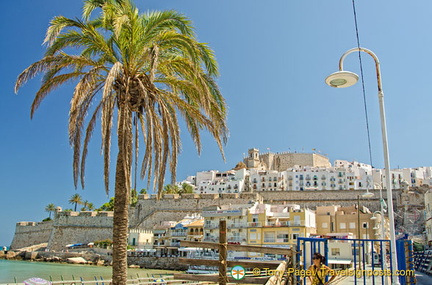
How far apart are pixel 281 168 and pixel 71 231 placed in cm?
6390

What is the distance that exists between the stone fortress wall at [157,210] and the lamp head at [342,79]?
204 feet

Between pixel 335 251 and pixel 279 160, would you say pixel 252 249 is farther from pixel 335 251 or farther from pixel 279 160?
pixel 279 160

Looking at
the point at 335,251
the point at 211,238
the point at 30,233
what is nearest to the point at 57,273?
the point at 211,238

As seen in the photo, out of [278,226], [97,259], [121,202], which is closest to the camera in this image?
[121,202]

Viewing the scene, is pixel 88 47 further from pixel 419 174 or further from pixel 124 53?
pixel 419 174

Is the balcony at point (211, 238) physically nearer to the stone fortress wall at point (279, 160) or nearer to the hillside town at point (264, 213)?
the hillside town at point (264, 213)

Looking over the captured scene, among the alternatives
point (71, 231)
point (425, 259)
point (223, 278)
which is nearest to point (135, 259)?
point (71, 231)

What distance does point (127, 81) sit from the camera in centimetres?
981

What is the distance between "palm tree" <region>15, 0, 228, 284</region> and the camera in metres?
9.49

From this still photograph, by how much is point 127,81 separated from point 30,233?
80.6 m

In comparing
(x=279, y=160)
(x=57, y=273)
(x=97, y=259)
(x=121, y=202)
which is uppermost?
(x=279, y=160)

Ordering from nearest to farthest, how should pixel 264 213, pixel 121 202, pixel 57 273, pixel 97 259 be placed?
1. pixel 121 202
2. pixel 57 273
3. pixel 264 213
4. pixel 97 259

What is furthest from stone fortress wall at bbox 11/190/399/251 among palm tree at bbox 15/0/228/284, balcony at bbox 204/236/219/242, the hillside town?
palm tree at bbox 15/0/228/284

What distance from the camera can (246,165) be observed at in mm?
118750
